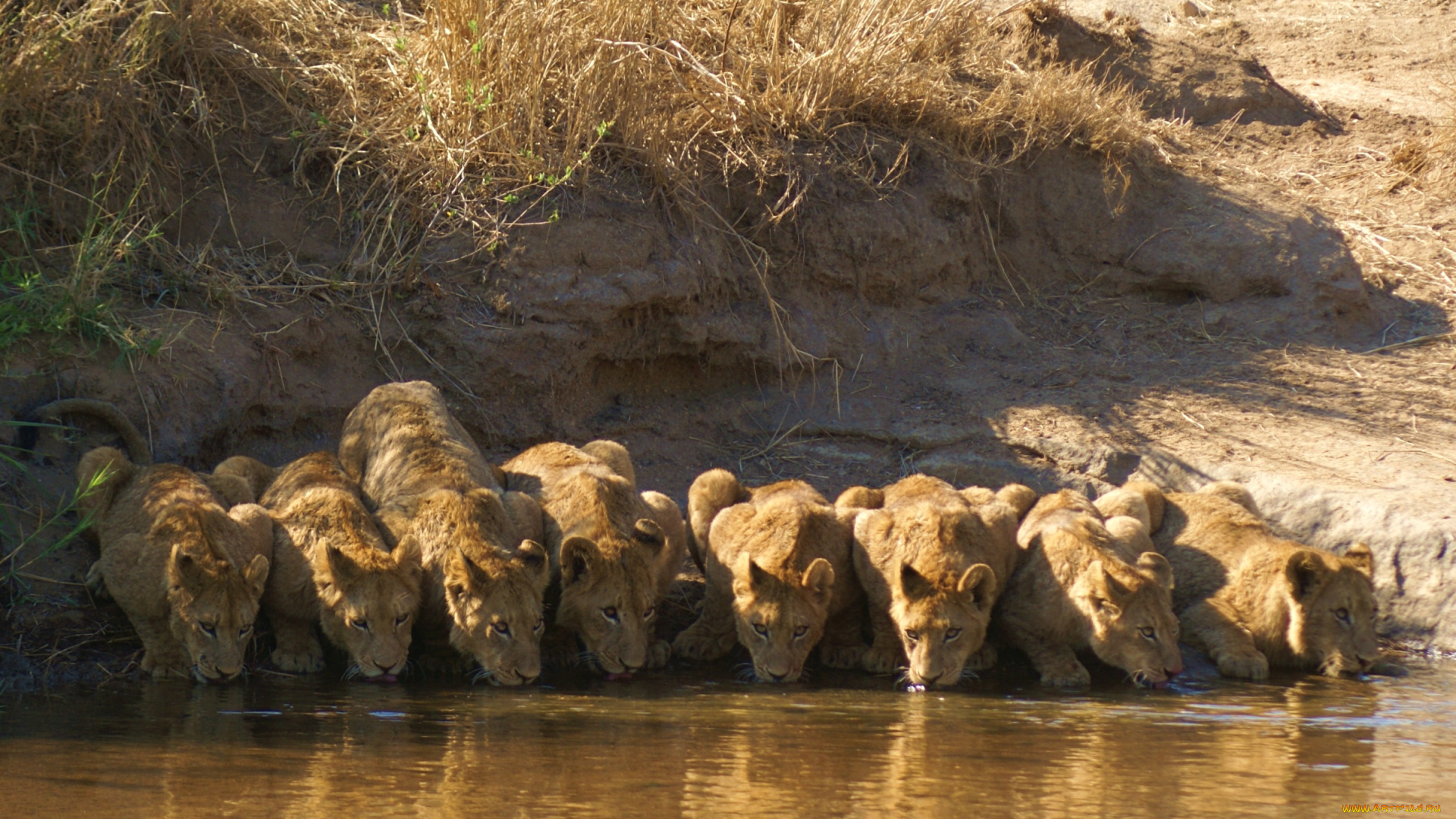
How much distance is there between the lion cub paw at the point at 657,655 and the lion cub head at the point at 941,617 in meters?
1.21

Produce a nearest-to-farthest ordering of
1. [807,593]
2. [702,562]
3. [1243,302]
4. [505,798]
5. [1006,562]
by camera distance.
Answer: [505,798] < [807,593] < [1006,562] < [702,562] < [1243,302]

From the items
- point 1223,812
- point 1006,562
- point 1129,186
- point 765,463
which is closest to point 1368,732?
point 1223,812

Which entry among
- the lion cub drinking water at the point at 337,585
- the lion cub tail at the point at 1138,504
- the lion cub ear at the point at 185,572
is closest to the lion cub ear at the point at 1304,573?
the lion cub tail at the point at 1138,504

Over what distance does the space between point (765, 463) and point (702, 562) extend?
1.72 m

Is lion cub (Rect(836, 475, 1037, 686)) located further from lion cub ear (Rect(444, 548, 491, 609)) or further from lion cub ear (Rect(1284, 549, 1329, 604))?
lion cub ear (Rect(444, 548, 491, 609))

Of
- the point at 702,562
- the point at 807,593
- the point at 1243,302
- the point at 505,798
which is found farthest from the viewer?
the point at 1243,302

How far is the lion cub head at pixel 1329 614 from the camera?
772 centimetres

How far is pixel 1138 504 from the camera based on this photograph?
855cm

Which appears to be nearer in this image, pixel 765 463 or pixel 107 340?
pixel 107 340

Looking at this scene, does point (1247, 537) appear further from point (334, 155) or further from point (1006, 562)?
point (334, 155)

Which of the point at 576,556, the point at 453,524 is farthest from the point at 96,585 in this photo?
the point at 576,556

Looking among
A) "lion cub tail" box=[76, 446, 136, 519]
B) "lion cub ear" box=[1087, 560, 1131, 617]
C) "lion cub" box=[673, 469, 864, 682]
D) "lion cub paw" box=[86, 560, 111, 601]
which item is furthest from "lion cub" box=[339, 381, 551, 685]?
"lion cub ear" box=[1087, 560, 1131, 617]

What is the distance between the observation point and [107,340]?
8.44m

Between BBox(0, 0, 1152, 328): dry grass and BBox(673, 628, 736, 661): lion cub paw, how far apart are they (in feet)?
11.4
